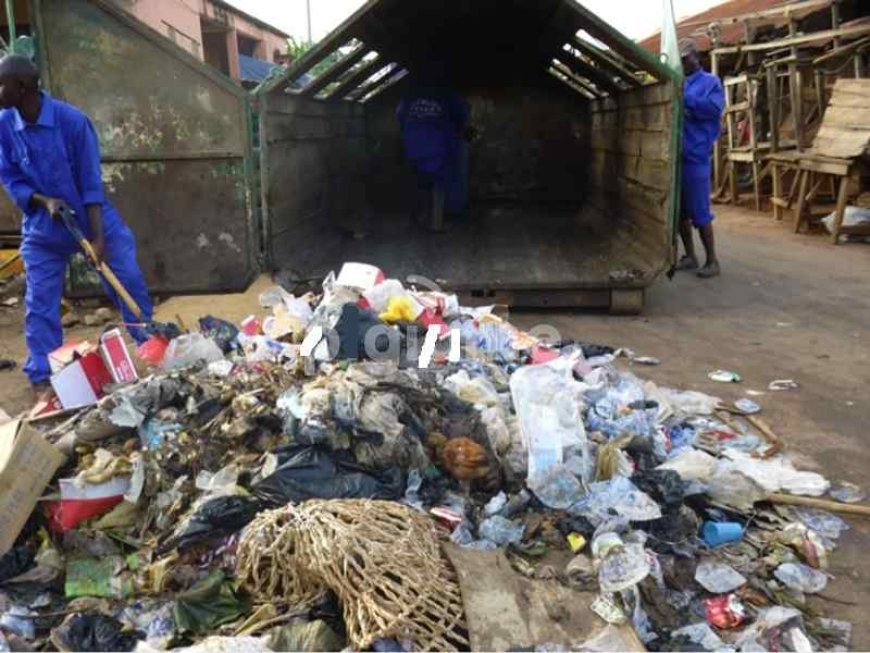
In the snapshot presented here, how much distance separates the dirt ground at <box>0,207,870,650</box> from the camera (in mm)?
3312

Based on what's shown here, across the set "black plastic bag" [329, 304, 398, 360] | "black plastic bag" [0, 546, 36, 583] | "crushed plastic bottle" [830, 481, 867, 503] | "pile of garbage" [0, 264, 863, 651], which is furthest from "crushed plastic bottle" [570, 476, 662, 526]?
"black plastic bag" [0, 546, 36, 583]

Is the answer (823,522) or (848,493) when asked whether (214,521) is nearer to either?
(823,522)

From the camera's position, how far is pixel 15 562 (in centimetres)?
257

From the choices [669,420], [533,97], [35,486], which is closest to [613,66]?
[533,97]

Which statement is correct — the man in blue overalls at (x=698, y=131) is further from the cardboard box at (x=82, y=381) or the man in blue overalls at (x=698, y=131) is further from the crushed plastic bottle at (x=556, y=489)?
the cardboard box at (x=82, y=381)

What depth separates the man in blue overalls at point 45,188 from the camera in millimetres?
3756

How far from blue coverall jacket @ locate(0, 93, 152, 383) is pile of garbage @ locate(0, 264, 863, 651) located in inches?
35.5

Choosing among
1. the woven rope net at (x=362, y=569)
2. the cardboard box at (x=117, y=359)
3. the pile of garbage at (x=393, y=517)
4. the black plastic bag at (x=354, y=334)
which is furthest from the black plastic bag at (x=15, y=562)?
the black plastic bag at (x=354, y=334)

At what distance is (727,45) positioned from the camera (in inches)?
439

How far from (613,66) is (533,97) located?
2.45m

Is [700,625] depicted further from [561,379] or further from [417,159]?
[417,159]

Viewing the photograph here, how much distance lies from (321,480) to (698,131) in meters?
4.91

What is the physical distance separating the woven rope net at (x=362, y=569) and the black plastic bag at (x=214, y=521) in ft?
0.65

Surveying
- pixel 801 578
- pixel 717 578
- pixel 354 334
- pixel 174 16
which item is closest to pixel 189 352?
pixel 354 334
